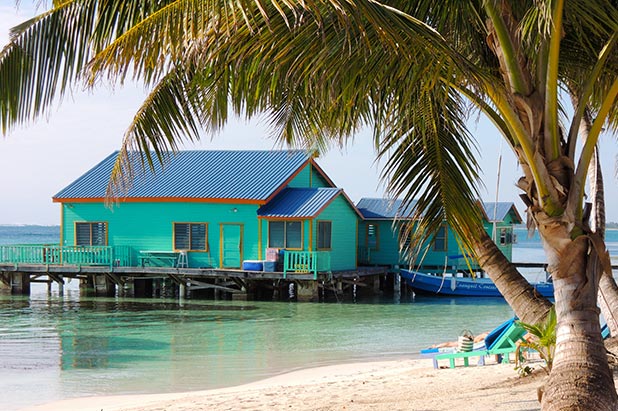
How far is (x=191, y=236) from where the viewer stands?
28.8 meters

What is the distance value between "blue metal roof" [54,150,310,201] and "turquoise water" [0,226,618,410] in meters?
3.76

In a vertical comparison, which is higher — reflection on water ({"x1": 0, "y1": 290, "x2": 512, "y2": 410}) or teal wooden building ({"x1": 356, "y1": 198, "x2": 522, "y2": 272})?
teal wooden building ({"x1": 356, "y1": 198, "x2": 522, "y2": 272})

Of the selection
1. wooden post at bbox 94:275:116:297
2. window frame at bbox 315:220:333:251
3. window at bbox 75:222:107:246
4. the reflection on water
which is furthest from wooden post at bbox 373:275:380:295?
window at bbox 75:222:107:246

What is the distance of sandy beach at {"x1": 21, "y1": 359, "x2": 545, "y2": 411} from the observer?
7848 mm

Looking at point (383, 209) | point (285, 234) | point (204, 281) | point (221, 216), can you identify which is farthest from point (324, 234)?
point (204, 281)

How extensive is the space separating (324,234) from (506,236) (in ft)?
28.3

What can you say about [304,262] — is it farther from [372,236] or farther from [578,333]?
[578,333]

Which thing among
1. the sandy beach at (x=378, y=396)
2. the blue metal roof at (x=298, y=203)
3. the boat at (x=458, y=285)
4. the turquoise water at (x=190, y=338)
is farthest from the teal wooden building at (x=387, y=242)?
the sandy beach at (x=378, y=396)

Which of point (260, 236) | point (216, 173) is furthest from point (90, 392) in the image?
point (216, 173)

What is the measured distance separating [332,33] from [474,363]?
814 cm

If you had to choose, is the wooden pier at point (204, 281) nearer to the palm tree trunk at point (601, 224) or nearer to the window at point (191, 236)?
the window at point (191, 236)

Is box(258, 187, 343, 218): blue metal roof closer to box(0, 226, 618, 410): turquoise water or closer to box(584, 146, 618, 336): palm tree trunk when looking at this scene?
box(0, 226, 618, 410): turquoise water

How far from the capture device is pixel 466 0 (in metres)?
5.51

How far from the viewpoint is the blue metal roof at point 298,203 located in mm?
26984
